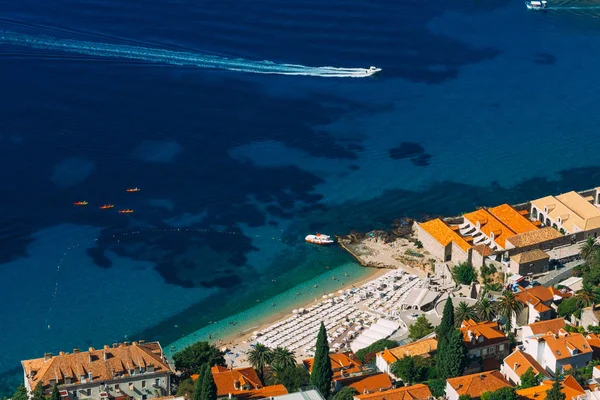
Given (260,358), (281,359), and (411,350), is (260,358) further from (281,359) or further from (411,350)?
(411,350)

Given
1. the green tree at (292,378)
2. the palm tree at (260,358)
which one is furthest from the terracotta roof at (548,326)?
the palm tree at (260,358)

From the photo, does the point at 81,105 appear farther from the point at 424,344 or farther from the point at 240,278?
the point at 424,344

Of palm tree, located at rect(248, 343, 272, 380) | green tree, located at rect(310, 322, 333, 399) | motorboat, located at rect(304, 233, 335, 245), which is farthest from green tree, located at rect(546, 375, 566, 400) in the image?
motorboat, located at rect(304, 233, 335, 245)

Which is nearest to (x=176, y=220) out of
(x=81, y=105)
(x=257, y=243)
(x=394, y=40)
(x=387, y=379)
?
(x=257, y=243)

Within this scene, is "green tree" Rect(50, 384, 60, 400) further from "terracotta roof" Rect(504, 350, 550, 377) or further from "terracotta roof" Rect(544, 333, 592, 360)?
"terracotta roof" Rect(544, 333, 592, 360)

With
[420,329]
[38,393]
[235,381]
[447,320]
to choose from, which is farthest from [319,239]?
[38,393]

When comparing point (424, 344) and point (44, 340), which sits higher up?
point (424, 344)

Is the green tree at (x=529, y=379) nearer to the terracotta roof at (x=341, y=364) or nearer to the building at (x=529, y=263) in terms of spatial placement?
the terracotta roof at (x=341, y=364)
